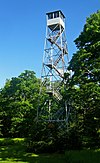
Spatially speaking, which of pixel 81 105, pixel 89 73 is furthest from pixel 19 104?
pixel 89 73

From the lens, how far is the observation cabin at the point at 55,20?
119 feet

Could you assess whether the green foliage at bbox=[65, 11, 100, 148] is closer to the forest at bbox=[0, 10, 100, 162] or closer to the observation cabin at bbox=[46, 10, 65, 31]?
the forest at bbox=[0, 10, 100, 162]

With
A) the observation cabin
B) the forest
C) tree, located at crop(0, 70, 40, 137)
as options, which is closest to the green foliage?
the forest

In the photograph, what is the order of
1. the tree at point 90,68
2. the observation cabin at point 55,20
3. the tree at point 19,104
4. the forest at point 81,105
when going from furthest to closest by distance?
1. the tree at point 19,104
2. the observation cabin at point 55,20
3. the forest at point 81,105
4. the tree at point 90,68

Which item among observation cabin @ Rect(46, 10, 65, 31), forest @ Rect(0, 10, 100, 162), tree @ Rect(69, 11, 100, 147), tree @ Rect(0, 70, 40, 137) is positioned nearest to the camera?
tree @ Rect(69, 11, 100, 147)

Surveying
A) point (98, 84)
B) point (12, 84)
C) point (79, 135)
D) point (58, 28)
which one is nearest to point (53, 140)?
point (79, 135)

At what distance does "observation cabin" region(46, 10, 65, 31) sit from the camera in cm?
3634

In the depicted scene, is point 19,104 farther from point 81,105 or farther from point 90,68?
point 90,68

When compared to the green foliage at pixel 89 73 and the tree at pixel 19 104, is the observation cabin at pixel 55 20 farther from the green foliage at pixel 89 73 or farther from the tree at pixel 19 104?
the tree at pixel 19 104

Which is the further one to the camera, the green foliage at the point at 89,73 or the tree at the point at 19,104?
the tree at the point at 19,104

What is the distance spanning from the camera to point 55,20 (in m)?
36.6

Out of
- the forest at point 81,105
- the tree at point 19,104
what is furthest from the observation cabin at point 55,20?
the tree at point 19,104

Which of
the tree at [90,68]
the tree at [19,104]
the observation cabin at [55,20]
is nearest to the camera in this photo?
the tree at [90,68]

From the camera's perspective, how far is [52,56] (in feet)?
113
